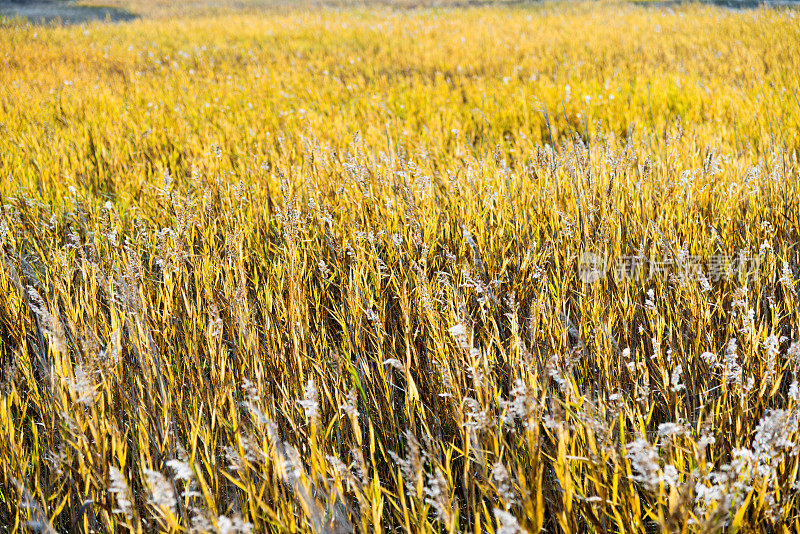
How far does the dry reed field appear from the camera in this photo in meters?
0.97

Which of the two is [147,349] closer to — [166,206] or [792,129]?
[166,206]

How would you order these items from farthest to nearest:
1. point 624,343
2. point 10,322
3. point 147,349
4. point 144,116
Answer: point 144,116 < point 10,322 < point 624,343 < point 147,349

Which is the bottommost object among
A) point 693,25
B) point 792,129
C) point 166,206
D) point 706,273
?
point 706,273

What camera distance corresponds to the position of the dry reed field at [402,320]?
38.2 inches

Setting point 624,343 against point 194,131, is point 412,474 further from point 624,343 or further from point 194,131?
point 194,131

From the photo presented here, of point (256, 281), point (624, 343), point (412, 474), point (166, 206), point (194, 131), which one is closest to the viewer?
point (412, 474)

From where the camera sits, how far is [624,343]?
154 centimetres

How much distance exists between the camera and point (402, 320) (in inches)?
64.4

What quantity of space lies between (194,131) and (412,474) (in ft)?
13.1

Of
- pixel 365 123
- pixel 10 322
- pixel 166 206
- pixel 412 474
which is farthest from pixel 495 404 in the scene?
pixel 365 123

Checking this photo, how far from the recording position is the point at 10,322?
172 centimetres

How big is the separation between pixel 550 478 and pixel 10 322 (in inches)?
70.3

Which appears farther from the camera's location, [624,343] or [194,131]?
[194,131]

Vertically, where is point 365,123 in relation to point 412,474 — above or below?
above
